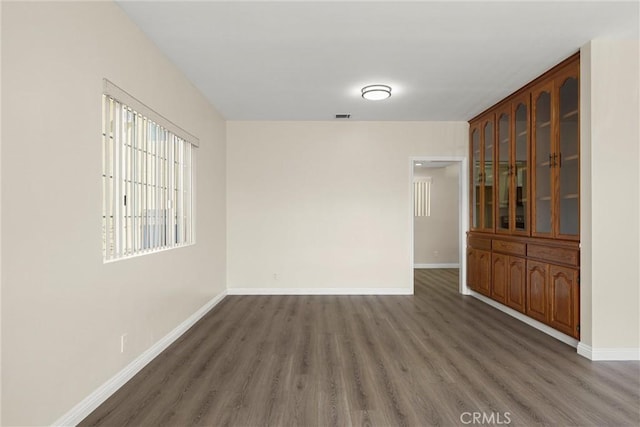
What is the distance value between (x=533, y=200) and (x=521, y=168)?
458mm

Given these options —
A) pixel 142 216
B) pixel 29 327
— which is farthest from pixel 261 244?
pixel 29 327

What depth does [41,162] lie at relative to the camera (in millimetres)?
1822

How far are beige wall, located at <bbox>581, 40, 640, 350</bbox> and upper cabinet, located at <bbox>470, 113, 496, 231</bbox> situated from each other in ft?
5.76

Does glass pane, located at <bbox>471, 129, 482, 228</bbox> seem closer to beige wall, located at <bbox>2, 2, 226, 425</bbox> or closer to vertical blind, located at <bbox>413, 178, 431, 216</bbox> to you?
vertical blind, located at <bbox>413, 178, 431, 216</bbox>

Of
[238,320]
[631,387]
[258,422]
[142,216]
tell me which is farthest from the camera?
[238,320]

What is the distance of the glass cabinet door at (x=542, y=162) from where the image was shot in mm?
3631

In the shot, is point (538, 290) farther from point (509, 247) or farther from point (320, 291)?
point (320, 291)

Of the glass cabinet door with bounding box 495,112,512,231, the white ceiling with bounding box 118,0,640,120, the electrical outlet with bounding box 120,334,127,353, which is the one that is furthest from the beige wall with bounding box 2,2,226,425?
the glass cabinet door with bounding box 495,112,512,231

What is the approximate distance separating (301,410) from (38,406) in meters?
1.42

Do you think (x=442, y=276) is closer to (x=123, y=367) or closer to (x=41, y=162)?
(x=123, y=367)

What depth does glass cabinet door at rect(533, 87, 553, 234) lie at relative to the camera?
11.9ft

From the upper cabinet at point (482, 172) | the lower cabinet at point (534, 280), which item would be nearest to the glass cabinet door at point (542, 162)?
the lower cabinet at point (534, 280)

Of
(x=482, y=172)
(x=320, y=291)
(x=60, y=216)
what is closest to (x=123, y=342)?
(x=60, y=216)

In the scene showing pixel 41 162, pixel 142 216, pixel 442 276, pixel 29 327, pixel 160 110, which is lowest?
pixel 442 276
